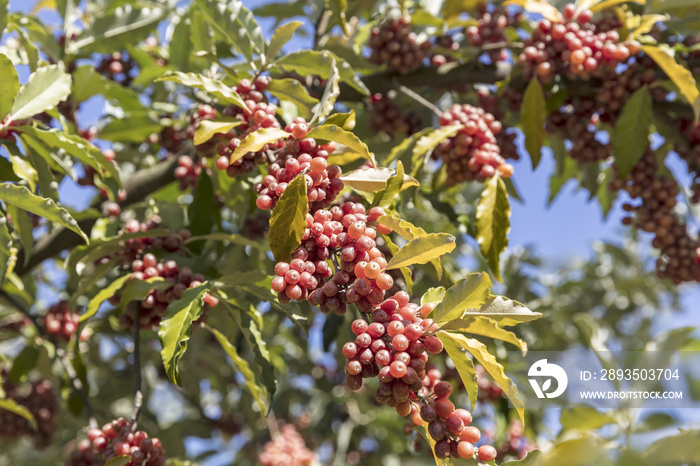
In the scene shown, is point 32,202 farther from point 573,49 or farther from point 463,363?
point 573,49

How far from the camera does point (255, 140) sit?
5.06 ft

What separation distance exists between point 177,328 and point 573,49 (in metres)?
1.77

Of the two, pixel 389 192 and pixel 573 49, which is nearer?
pixel 389 192

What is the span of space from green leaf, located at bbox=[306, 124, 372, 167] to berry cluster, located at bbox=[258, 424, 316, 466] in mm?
2751

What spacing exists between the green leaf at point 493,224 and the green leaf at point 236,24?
939mm

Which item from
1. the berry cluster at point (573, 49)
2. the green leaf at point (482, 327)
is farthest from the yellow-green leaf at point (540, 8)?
the green leaf at point (482, 327)

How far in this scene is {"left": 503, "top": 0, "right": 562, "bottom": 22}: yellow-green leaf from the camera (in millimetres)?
2205

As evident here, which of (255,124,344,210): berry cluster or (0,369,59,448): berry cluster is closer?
(255,124,344,210): berry cluster

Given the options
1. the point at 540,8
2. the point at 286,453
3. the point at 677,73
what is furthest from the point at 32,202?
the point at 286,453

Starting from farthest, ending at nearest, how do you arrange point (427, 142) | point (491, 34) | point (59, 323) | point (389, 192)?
point (59, 323), point (491, 34), point (427, 142), point (389, 192)

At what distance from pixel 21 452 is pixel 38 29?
20.0 ft

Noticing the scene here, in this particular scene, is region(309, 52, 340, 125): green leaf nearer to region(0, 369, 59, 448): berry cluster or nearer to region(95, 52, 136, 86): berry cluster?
region(95, 52, 136, 86): berry cluster

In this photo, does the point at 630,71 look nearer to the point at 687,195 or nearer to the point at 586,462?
the point at 687,195

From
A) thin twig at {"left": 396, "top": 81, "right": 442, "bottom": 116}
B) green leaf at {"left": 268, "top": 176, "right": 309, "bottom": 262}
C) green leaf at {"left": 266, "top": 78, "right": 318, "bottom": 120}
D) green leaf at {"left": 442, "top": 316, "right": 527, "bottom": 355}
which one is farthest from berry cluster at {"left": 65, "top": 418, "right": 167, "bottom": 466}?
thin twig at {"left": 396, "top": 81, "right": 442, "bottom": 116}
